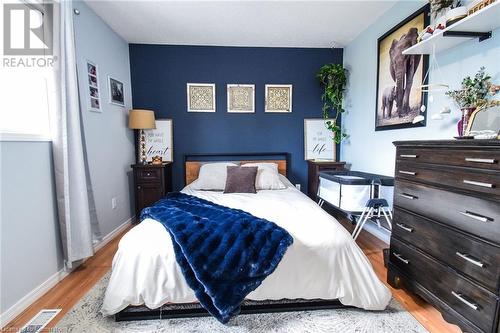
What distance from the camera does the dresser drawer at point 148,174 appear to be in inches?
115

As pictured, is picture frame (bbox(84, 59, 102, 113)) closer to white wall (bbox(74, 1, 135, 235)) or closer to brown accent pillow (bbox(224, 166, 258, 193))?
white wall (bbox(74, 1, 135, 235))

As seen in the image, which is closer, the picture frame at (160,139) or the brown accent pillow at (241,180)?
the brown accent pillow at (241,180)

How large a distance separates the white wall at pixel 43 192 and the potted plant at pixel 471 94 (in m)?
2.84

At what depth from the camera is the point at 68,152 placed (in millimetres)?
1861

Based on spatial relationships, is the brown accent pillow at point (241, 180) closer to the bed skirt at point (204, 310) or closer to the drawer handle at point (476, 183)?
the bed skirt at point (204, 310)

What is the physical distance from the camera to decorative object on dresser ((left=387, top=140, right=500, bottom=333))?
1.07 meters

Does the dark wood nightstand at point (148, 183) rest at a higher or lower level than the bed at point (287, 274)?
higher

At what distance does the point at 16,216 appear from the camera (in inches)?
58.8

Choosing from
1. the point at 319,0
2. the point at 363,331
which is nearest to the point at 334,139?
the point at 319,0

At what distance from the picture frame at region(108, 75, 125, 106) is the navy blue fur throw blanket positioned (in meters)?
2.07

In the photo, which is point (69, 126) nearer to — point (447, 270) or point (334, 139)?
point (447, 270)

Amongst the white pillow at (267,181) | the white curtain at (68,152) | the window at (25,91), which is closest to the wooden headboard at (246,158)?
the white pillow at (267,181)

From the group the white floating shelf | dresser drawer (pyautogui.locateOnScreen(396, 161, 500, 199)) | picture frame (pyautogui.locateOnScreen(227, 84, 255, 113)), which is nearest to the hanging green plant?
picture frame (pyautogui.locateOnScreen(227, 84, 255, 113))

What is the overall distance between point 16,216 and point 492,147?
8.92ft
